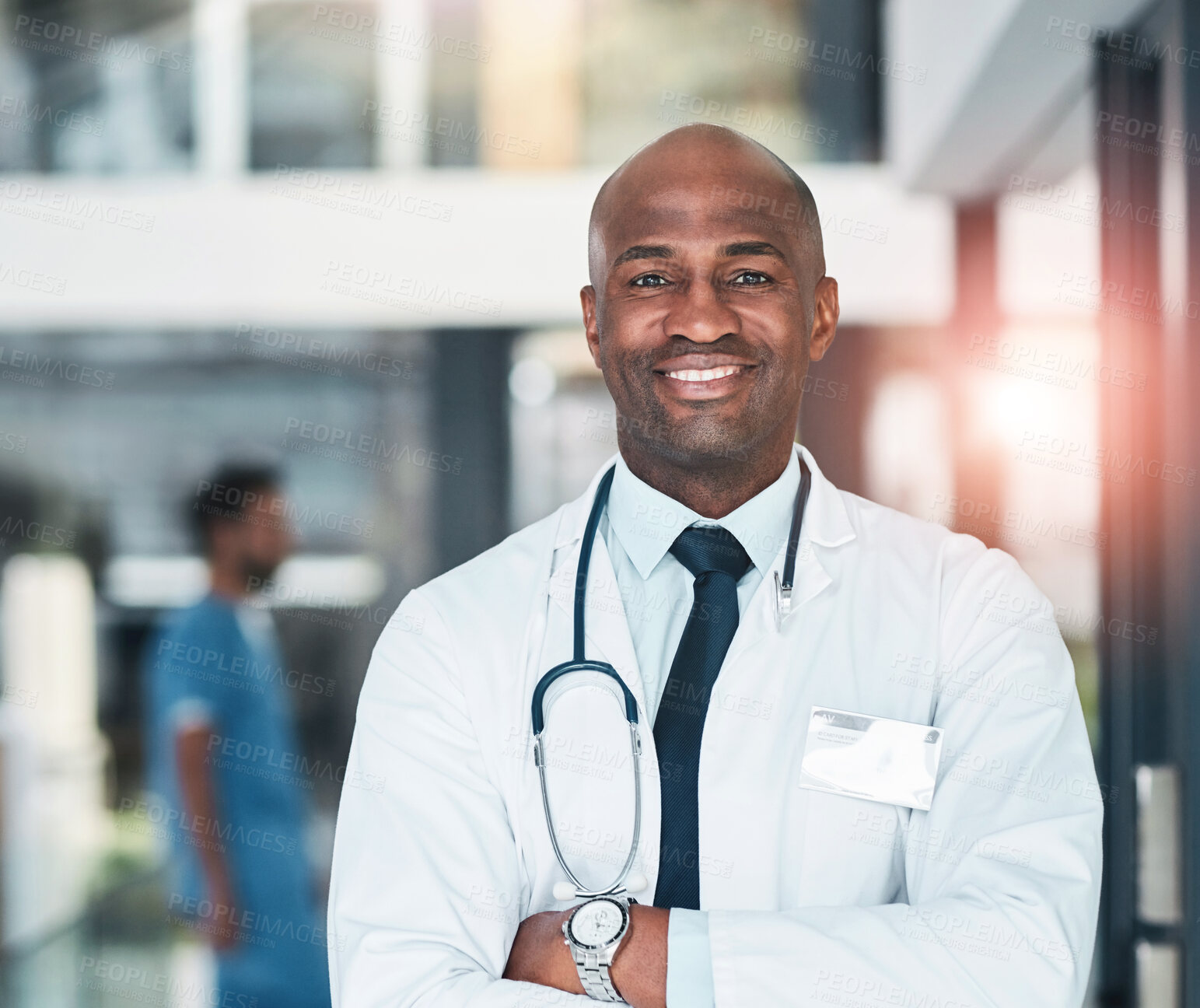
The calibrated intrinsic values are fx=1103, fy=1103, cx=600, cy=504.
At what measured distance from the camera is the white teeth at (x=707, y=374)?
3.96 feet

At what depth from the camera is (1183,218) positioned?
5.25ft

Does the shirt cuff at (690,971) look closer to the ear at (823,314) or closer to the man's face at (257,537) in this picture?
the ear at (823,314)

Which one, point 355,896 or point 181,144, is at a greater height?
point 181,144

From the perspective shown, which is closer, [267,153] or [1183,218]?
[1183,218]

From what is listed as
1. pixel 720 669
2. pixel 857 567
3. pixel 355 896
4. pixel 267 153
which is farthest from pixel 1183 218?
pixel 267 153

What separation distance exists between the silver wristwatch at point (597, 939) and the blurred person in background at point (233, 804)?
5.41ft

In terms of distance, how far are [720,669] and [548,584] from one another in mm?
227

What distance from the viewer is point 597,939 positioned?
106cm

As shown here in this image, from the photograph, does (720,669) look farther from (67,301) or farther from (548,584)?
(67,301)

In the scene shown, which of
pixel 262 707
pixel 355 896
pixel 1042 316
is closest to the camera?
pixel 355 896
